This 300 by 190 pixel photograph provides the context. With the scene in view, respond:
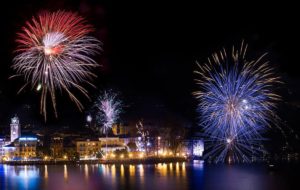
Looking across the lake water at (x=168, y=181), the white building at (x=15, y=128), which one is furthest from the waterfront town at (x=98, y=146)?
the lake water at (x=168, y=181)

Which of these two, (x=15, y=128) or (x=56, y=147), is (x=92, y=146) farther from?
(x=15, y=128)

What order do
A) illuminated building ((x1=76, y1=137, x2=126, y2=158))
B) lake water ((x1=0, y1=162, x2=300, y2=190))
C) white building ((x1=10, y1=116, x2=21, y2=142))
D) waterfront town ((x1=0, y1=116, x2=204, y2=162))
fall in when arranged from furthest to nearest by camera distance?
white building ((x1=10, y1=116, x2=21, y2=142))
illuminated building ((x1=76, y1=137, x2=126, y2=158))
waterfront town ((x1=0, y1=116, x2=204, y2=162))
lake water ((x1=0, y1=162, x2=300, y2=190))

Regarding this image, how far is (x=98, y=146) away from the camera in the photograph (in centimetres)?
6350

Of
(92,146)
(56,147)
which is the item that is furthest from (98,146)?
(56,147)

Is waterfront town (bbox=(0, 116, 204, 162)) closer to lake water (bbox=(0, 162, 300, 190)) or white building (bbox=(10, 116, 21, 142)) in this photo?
white building (bbox=(10, 116, 21, 142))

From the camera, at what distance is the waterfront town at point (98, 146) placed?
6162 cm

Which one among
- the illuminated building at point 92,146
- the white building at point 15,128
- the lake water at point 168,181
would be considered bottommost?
the lake water at point 168,181

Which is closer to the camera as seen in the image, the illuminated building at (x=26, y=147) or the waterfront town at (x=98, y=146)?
the waterfront town at (x=98, y=146)

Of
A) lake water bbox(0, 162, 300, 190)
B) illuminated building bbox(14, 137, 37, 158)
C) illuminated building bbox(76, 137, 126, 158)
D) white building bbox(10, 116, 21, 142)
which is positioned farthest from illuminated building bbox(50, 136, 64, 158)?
lake water bbox(0, 162, 300, 190)

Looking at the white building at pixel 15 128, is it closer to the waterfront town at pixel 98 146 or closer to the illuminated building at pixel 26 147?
the waterfront town at pixel 98 146

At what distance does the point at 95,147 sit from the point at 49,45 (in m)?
43.5

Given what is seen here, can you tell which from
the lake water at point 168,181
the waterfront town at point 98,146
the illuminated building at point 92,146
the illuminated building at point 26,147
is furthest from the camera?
the illuminated building at point 26,147

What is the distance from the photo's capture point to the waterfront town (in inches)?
2426

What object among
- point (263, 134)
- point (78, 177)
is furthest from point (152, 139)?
point (78, 177)
